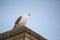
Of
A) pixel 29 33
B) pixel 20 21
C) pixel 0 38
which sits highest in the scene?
pixel 29 33

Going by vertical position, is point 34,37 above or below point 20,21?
above

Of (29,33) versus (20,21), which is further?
(20,21)

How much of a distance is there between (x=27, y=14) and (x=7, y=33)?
168 inches

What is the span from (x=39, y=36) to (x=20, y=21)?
3401 millimetres

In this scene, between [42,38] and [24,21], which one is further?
[24,21]

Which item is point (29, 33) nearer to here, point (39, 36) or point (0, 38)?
point (39, 36)

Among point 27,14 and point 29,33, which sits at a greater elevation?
point 29,33

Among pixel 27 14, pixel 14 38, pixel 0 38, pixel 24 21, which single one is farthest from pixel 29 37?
pixel 27 14

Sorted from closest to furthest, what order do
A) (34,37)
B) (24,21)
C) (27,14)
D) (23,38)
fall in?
(23,38) < (34,37) < (24,21) < (27,14)

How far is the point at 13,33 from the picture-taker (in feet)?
13.6

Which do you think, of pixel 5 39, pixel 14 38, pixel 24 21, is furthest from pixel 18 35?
pixel 24 21

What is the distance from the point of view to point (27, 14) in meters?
8.35

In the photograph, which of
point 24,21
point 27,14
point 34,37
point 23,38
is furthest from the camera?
point 27,14

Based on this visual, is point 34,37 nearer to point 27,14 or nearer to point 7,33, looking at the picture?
point 7,33
